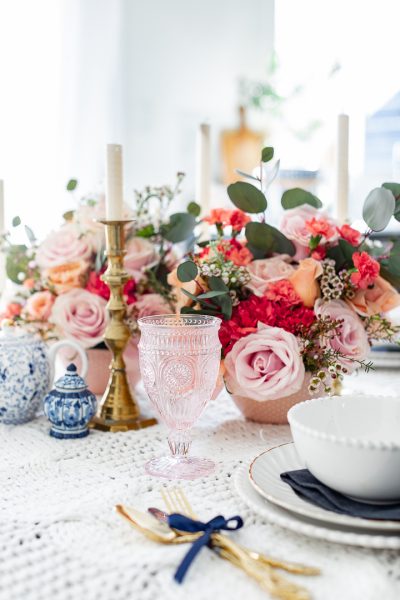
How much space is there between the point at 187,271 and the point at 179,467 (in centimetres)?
27

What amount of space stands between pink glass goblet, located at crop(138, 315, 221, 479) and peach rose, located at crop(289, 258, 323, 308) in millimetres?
180

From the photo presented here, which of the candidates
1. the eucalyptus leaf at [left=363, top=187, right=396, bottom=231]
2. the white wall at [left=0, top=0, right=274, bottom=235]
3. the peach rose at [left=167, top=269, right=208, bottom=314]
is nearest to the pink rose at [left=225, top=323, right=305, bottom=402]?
the peach rose at [left=167, top=269, right=208, bottom=314]

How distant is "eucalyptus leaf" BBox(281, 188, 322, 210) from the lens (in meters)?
1.15

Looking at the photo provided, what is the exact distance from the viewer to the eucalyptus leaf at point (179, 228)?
126 cm

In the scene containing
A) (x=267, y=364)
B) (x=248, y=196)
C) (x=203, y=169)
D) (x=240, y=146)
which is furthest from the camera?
(x=240, y=146)

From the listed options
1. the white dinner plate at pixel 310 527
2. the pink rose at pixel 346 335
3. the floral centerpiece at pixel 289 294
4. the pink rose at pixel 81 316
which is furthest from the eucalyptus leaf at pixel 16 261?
the white dinner plate at pixel 310 527

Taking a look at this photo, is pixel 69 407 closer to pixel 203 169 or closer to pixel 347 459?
pixel 347 459

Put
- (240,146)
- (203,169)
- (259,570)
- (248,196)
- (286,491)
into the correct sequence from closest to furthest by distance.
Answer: (259,570)
(286,491)
(248,196)
(203,169)
(240,146)

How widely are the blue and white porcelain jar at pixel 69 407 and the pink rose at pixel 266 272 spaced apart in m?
0.28

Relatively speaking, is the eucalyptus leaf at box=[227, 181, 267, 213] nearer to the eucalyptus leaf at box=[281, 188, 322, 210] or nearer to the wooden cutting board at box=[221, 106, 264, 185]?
the eucalyptus leaf at box=[281, 188, 322, 210]

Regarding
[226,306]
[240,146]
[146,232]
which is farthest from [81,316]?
[240,146]

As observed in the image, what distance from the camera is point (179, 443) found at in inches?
36.4

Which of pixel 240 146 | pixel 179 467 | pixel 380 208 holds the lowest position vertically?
pixel 179 467

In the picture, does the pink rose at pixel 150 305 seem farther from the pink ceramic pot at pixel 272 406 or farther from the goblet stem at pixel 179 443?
the goblet stem at pixel 179 443
